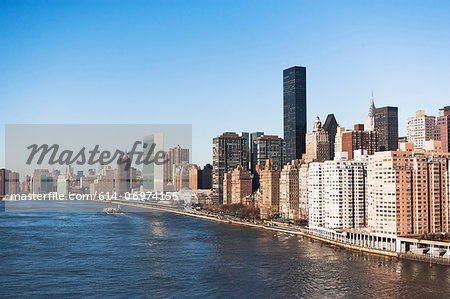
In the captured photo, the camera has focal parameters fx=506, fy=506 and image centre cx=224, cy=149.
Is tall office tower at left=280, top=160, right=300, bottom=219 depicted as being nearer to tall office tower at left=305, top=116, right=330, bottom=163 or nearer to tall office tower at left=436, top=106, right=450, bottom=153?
tall office tower at left=305, top=116, right=330, bottom=163

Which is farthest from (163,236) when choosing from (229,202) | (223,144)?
(223,144)

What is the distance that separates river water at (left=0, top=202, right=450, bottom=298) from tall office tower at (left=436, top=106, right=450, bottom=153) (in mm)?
86600

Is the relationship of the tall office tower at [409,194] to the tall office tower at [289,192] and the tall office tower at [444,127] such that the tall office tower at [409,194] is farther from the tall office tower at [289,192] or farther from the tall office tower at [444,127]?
the tall office tower at [444,127]

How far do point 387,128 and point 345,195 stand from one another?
342ft

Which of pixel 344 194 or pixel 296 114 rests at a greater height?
pixel 296 114

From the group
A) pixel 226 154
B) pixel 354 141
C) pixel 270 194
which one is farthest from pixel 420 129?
pixel 270 194

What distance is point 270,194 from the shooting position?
126m

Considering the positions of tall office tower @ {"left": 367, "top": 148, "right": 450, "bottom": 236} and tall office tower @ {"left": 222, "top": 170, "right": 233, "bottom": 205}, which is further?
tall office tower @ {"left": 222, "top": 170, "right": 233, "bottom": 205}

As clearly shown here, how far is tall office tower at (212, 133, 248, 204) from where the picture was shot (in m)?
180

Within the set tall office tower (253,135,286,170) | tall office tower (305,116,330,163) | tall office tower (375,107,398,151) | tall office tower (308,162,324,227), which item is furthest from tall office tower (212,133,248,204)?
tall office tower (308,162,324,227)

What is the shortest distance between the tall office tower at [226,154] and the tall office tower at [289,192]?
60390 mm

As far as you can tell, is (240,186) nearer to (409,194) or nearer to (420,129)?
(420,129)

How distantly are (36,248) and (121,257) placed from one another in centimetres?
1607

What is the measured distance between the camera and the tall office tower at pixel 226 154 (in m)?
180
